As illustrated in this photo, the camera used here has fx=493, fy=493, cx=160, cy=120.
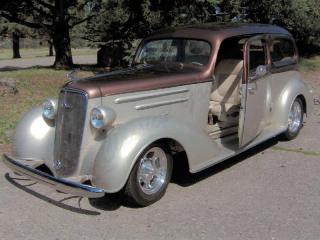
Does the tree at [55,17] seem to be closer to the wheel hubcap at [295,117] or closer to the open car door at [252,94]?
the wheel hubcap at [295,117]

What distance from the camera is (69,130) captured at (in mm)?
5109

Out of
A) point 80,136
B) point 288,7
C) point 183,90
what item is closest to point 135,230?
point 80,136

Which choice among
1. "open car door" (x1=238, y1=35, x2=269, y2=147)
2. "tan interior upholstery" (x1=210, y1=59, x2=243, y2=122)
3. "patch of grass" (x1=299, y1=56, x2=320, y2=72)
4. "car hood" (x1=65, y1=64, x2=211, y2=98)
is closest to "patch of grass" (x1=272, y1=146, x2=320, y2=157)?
"open car door" (x1=238, y1=35, x2=269, y2=147)

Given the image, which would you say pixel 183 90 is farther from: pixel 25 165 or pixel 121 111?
pixel 25 165

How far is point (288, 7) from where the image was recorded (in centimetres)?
1652

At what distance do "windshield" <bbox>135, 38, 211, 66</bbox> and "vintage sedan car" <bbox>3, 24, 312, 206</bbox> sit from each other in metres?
0.01

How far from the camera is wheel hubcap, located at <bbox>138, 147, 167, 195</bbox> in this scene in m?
5.00

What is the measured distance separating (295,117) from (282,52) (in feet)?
3.49

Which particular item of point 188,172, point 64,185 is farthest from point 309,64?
point 64,185

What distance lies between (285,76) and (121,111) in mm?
3279

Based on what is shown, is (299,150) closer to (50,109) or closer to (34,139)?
(50,109)

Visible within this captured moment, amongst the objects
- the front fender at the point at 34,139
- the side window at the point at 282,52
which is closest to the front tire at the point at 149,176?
the front fender at the point at 34,139

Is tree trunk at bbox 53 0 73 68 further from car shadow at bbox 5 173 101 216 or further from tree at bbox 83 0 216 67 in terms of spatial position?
car shadow at bbox 5 173 101 216

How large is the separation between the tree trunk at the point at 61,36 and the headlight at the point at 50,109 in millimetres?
9626
